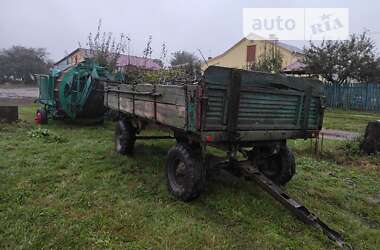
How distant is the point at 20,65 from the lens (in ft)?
160

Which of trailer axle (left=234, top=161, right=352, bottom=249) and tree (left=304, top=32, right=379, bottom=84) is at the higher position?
tree (left=304, top=32, right=379, bottom=84)

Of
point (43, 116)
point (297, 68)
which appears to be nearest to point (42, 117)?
point (43, 116)

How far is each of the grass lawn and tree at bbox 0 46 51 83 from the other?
48.9 meters

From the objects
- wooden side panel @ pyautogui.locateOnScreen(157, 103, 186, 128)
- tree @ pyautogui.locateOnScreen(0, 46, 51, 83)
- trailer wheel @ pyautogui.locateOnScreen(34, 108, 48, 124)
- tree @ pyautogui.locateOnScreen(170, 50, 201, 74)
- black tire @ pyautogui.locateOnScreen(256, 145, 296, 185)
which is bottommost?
black tire @ pyautogui.locateOnScreen(256, 145, 296, 185)

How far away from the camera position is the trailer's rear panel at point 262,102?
128 inches

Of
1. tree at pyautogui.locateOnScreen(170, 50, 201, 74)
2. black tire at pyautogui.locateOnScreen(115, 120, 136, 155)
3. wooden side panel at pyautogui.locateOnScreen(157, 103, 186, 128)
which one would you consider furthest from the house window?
wooden side panel at pyautogui.locateOnScreen(157, 103, 186, 128)

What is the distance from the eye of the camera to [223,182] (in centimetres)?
446

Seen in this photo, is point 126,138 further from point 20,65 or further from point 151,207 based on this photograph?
point 20,65

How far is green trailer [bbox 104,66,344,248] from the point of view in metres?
3.25

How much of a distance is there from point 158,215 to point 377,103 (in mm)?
17676

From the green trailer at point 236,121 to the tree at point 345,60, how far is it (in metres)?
17.1

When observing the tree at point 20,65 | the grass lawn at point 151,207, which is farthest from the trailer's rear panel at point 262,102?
the tree at point 20,65

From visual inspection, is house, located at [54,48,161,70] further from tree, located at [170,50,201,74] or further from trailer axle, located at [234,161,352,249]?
trailer axle, located at [234,161,352,249]

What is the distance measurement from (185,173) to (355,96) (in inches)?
696
